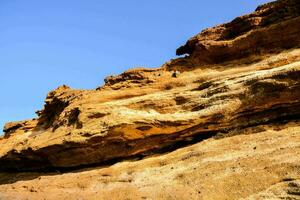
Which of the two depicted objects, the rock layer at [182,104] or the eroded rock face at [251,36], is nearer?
the rock layer at [182,104]

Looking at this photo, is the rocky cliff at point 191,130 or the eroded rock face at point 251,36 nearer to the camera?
the rocky cliff at point 191,130

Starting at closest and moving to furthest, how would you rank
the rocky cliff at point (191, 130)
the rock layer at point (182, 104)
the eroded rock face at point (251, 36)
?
the rocky cliff at point (191, 130), the rock layer at point (182, 104), the eroded rock face at point (251, 36)

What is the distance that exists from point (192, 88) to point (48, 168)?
9125 mm

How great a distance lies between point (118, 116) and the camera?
2306 centimetres

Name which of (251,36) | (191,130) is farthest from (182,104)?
(251,36)

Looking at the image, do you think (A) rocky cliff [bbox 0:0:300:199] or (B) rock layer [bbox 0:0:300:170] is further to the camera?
(B) rock layer [bbox 0:0:300:170]

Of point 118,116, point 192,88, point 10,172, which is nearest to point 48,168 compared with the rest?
point 10,172

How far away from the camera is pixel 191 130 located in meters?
21.4

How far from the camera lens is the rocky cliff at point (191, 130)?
1678 centimetres

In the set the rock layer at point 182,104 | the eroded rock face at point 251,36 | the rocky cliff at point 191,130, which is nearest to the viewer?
the rocky cliff at point 191,130

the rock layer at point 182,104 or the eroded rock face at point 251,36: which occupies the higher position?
the eroded rock face at point 251,36

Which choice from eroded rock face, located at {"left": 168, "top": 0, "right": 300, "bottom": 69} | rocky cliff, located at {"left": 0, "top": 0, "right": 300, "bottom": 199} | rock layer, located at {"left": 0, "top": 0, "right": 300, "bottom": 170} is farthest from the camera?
eroded rock face, located at {"left": 168, "top": 0, "right": 300, "bottom": 69}

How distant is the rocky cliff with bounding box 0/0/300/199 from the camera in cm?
1678

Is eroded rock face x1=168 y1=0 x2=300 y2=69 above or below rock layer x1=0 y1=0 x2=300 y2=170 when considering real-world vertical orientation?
above
